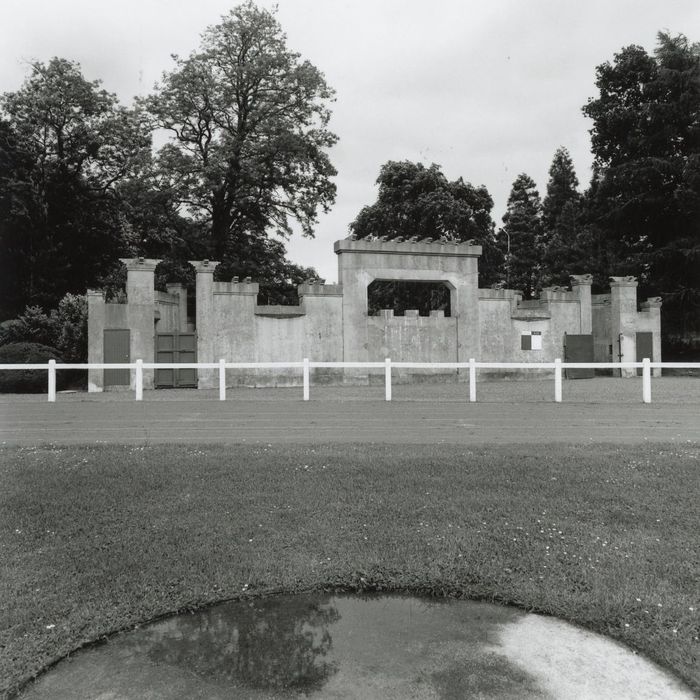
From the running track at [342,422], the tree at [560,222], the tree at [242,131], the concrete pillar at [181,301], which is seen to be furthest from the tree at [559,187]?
the running track at [342,422]

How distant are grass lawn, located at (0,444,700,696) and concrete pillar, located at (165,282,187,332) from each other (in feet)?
67.5

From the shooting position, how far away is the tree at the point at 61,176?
33.7m

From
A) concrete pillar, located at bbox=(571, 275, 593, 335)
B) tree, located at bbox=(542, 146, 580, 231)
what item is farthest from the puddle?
tree, located at bbox=(542, 146, 580, 231)

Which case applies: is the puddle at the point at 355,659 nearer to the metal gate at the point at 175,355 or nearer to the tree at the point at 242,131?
the metal gate at the point at 175,355

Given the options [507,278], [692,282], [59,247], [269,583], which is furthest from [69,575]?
[507,278]

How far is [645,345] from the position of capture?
99.6 ft

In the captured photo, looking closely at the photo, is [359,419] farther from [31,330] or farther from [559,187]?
[559,187]

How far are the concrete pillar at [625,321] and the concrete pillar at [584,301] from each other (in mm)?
1564

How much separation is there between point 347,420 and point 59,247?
27.9 metres

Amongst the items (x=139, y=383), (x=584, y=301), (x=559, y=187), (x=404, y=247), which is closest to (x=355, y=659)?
(x=139, y=383)

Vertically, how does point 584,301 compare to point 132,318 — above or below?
above

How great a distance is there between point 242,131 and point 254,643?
35.7 m

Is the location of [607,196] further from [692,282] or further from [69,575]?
[69,575]

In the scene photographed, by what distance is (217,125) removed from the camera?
37062mm
